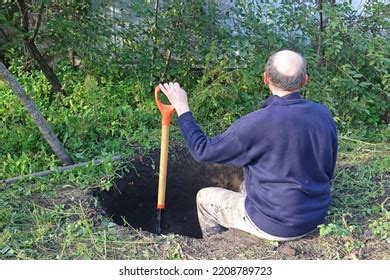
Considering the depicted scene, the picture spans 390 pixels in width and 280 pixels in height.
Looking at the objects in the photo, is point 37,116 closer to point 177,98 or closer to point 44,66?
point 177,98

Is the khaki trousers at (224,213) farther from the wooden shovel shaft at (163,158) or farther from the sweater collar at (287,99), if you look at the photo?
the sweater collar at (287,99)

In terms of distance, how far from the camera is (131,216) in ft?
14.8

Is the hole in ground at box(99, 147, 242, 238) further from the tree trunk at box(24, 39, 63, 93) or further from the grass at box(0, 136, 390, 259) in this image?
the tree trunk at box(24, 39, 63, 93)

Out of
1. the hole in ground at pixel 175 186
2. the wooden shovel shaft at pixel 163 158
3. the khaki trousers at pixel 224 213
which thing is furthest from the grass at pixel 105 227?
the wooden shovel shaft at pixel 163 158

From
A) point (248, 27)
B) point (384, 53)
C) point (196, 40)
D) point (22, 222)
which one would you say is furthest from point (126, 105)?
point (384, 53)

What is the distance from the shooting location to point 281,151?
10.3 ft

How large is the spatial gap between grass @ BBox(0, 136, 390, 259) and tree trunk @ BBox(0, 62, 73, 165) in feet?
0.81

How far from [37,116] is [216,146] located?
175 cm

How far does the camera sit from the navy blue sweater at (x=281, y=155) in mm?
3102

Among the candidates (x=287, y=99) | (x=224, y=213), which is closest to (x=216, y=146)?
(x=287, y=99)

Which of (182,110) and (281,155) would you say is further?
(182,110)

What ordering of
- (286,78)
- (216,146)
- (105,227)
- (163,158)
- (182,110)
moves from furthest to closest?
(163,158)
(105,227)
(182,110)
(216,146)
(286,78)

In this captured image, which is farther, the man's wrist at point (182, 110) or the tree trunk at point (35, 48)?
the tree trunk at point (35, 48)

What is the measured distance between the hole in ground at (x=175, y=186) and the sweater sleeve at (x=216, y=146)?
1306mm
